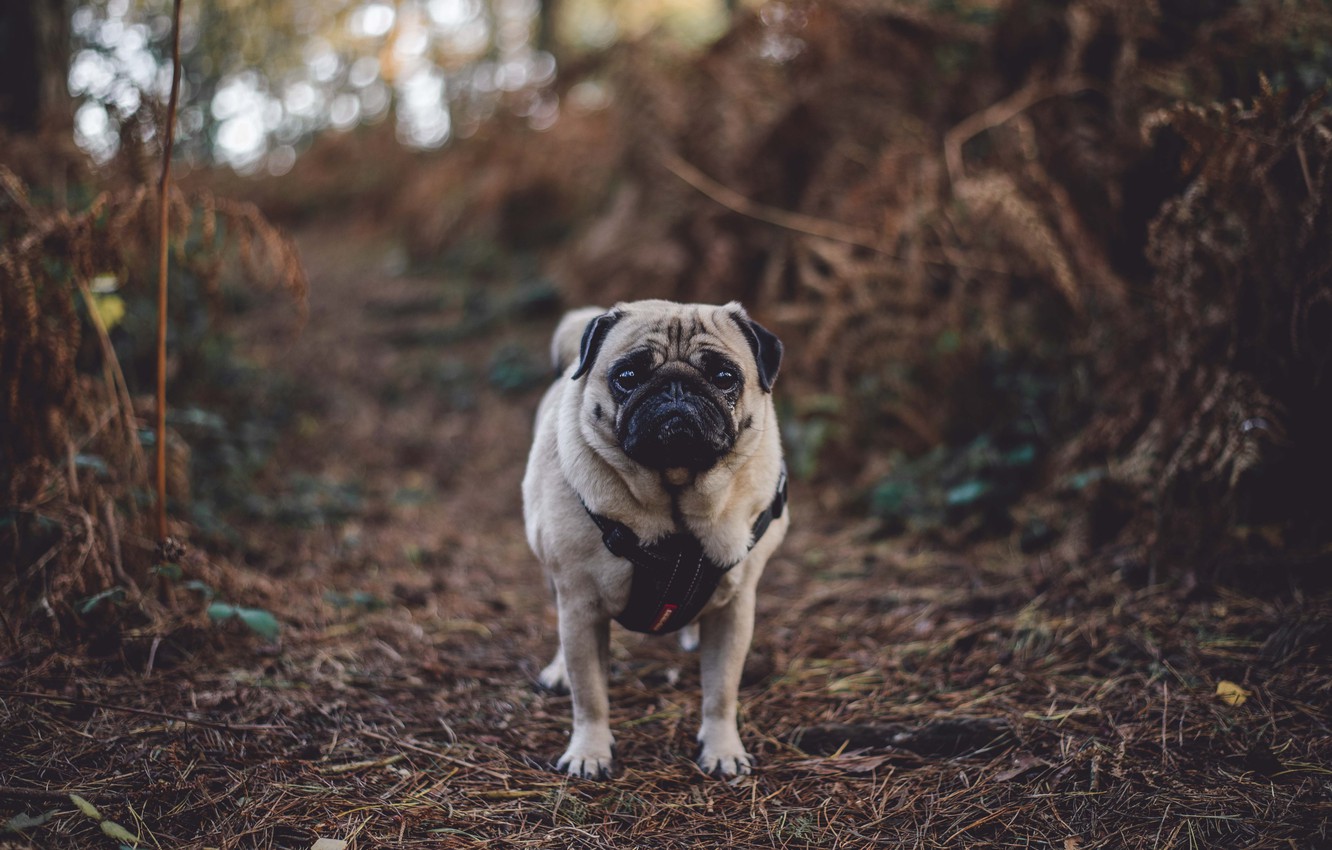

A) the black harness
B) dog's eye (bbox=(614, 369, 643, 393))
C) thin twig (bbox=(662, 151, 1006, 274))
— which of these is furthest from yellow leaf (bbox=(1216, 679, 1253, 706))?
thin twig (bbox=(662, 151, 1006, 274))

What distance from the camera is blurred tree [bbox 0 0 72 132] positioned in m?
5.86

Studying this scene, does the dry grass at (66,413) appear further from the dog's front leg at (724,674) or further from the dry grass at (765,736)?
the dog's front leg at (724,674)

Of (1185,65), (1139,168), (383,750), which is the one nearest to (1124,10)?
(1185,65)

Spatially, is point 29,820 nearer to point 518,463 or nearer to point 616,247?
point 518,463

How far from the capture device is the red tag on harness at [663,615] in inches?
126

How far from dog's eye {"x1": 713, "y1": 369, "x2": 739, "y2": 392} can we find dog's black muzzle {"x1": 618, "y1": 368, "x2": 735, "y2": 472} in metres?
0.09

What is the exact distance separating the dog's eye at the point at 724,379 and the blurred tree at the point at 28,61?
5664 millimetres

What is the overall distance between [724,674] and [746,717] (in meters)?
0.44

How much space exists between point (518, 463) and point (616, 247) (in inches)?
116

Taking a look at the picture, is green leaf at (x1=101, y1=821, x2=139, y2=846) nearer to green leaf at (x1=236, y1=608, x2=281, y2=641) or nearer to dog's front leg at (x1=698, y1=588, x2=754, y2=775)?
green leaf at (x1=236, y1=608, x2=281, y2=641)

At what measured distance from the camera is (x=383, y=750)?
3.21 m

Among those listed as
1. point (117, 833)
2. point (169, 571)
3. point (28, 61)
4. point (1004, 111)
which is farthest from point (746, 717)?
point (28, 61)

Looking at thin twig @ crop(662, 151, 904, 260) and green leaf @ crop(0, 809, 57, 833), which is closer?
green leaf @ crop(0, 809, 57, 833)

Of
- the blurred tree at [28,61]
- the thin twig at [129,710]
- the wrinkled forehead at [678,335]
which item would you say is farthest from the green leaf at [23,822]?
the blurred tree at [28,61]
